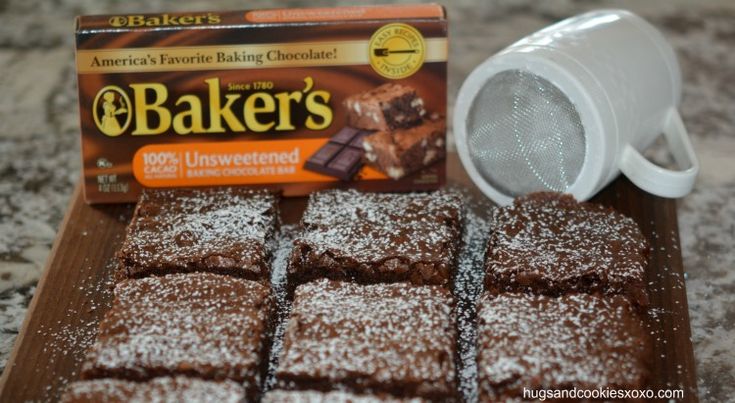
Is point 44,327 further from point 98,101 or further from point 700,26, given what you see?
point 700,26

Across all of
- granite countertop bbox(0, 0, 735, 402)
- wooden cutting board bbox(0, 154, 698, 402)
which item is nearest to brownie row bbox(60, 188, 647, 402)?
wooden cutting board bbox(0, 154, 698, 402)

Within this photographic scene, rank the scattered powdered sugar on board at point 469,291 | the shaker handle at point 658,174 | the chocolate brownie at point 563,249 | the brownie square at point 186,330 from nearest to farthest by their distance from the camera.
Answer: the brownie square at point 186,330, the scattered powdered sugar on board at point 469,291, the chocolate brownie at point 563,249, the shaker handle at point 658,174

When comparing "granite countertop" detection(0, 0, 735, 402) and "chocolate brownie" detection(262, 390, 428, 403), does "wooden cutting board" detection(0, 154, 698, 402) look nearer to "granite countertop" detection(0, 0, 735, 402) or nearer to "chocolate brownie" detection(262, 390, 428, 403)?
"granite countertop" detection(0, 0, 735, 402)

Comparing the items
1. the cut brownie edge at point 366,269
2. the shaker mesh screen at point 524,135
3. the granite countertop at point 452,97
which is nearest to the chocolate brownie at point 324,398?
the cut brownie edge at point 366,269

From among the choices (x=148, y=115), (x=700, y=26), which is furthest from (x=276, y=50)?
(x=700, y=26)

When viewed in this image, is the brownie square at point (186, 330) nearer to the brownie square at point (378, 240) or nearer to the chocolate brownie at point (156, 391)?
the chocolate brownie at point (156, 391)

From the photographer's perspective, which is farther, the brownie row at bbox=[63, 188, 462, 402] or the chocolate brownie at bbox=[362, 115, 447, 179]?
the chocolate brownie at bbox=[362, 115, 447, 179]
